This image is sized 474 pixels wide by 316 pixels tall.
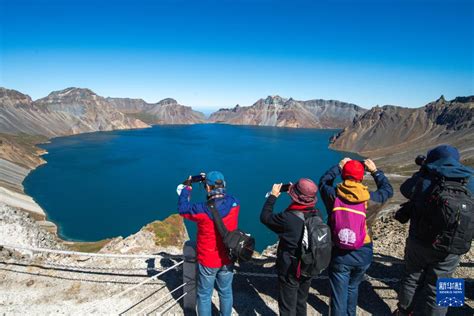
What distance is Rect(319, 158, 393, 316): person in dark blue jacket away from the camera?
555 centimetres

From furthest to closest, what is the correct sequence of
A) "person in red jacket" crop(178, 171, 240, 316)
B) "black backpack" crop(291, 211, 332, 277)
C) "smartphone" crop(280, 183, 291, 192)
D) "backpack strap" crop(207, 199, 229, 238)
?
"smartphone" crop(280, 183, 291, 192) → "person in red jacket" crop(178, 171, 240, 316) → "backpack strap" crop(207, 199, 229, 238) → "black backpack" crop(291, 211, 332, 277)

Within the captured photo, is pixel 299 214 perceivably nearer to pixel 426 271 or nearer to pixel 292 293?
→ pixel 292 293

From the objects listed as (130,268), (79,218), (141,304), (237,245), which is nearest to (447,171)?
(237,245)

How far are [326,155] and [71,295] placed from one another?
156198 millimetres

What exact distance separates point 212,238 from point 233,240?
46cm

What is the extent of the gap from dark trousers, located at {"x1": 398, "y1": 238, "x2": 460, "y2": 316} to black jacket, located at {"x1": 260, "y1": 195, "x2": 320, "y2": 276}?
209cm

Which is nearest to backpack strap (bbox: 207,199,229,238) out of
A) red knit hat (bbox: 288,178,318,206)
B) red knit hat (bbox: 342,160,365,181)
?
red knit hat (bbox: 288,178,318,206)

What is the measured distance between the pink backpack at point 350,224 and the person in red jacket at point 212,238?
1.81m

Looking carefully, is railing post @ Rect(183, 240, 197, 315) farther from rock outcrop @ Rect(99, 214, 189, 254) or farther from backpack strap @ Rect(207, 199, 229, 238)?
rock outcrop @ Rect(99, 214, 189, 254)

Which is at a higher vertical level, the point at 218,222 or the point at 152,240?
the point at 218,222

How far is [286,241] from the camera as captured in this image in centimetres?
541

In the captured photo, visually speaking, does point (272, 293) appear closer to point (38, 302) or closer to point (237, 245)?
point (237, 245)

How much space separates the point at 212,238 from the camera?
5.93 m

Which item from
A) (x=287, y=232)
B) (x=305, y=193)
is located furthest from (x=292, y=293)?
(x=305, y=193)
